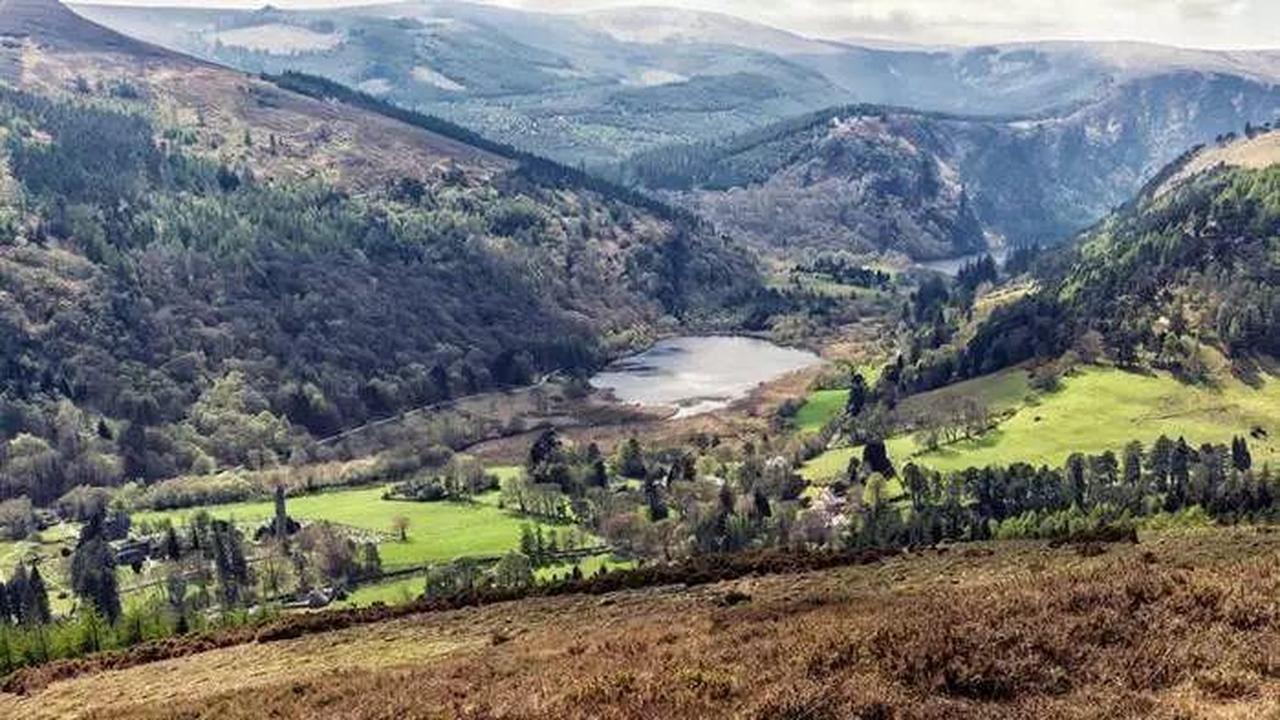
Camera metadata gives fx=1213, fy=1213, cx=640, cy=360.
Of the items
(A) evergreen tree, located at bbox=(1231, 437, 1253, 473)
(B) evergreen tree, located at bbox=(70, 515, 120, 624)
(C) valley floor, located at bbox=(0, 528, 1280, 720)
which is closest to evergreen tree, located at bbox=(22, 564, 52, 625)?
(B) evergreen tree, located at bbox=(70, 515, 120, 624)

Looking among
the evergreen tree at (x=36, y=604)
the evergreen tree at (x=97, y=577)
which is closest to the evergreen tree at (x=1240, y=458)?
the evergreen tree at (x=97, y=577)

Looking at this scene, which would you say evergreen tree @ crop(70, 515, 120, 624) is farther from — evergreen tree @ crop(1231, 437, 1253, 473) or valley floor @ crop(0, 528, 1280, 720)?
evergreen tree @ crop(1231, 437, 1253, 473)

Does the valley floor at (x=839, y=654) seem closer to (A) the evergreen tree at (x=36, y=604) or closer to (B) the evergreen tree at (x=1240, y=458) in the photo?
(A) the evergreen tree at (x=36, y=604)

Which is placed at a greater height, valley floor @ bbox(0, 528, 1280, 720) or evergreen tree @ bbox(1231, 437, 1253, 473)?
valley floor @ bbox(0, 528, 1280, 720)

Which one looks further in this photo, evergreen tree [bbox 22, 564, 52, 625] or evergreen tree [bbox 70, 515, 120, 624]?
evergreen tree [bbox 70, 515, 120, 624]

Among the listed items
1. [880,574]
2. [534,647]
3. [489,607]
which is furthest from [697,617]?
[489,607]

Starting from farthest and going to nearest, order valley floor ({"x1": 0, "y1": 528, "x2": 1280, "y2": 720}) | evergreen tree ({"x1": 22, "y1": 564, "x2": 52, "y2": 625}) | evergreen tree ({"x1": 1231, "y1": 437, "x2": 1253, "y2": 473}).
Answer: evergreen tree ({"x1": 1231, "y1": 437, "x2": 1253, "y2": 473}) < evergreen tree ({"x1": 22, "y1": 564, "x2": 52, "y2": 625}) < valley floor ({"x1": 0, "y1": 528, "x2": 1280, "y2": 720})

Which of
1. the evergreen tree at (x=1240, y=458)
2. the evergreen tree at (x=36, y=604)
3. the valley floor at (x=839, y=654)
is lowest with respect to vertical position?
the evergreen tree at (x=36, y=604)

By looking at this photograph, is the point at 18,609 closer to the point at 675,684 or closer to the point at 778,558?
the point at 778,558

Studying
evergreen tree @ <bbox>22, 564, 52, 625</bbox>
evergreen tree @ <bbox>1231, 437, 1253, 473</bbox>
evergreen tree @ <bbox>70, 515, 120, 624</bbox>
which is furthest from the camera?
evergreen tree @ <bbox>1231, 437, 1253, 473</bbox>

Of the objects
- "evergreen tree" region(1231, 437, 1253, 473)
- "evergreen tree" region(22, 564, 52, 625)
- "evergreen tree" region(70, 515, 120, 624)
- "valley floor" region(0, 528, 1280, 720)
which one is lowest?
"evergreen tree" region(70, 515, 120, 624)
